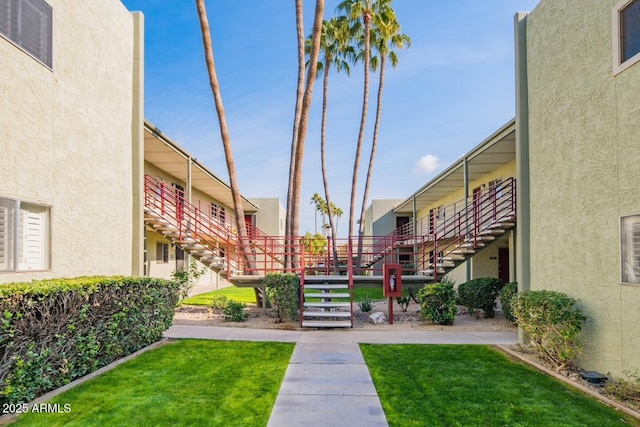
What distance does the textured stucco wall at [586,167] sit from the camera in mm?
5129

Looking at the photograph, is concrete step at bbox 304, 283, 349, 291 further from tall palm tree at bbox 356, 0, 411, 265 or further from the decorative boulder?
tall palm tree at bbox 356, 0, 411, 265

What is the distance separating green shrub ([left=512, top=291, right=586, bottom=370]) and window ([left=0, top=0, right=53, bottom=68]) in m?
7.89

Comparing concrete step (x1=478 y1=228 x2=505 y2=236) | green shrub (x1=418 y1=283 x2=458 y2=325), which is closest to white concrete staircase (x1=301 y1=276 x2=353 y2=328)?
green shrub (x1=418 y1=283 x2=458 y2=325)

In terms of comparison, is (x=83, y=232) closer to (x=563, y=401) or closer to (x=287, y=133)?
(x=563, y=401)

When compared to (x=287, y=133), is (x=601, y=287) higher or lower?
lower

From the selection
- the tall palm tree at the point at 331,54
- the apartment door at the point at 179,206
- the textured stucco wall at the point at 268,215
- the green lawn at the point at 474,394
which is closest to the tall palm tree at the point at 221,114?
the apartment door at the point at 179,206

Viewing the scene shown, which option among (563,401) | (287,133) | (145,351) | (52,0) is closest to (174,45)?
(287,133)

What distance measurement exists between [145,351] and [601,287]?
684cm

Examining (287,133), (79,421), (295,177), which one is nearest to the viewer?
(79,421)

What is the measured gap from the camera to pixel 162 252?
18.0 metres

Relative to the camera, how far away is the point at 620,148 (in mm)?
5211

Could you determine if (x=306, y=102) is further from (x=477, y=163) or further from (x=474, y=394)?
(x=474, y=394)

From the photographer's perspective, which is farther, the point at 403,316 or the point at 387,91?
the point at 387,91

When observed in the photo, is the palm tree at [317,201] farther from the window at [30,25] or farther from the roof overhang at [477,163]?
the window at [30,25]
